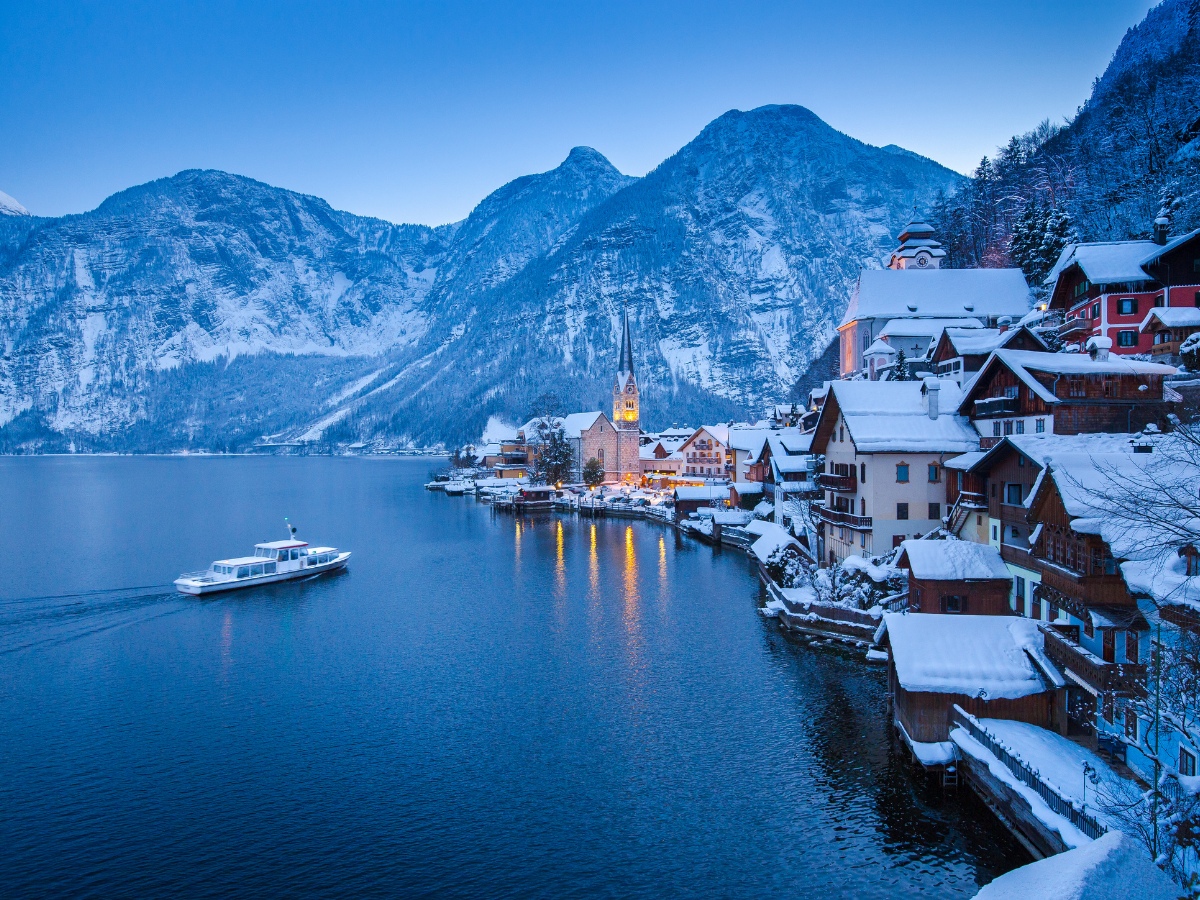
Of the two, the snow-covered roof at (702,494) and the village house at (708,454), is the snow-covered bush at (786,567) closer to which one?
→ the snow-covered roof at (702,494)

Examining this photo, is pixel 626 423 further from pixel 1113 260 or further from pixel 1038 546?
pixel 1038 546

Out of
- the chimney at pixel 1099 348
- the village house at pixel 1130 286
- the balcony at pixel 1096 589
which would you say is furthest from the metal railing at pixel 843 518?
the balcony at pixel 1096 589

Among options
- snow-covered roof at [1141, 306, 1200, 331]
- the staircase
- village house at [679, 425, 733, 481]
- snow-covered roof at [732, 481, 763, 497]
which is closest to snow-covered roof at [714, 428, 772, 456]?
snow-covered roof at [732, 481, 763, 497]

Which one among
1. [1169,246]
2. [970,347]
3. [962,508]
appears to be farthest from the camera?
[1169,246]

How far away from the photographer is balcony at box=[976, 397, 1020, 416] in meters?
34.7

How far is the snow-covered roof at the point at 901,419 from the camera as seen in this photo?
1558 inches

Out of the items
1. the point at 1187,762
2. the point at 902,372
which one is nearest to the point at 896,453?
the point at 902,372

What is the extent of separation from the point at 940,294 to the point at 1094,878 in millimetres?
76870

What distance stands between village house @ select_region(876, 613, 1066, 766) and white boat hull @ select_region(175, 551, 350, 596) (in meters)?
47.0

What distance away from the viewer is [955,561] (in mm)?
29547

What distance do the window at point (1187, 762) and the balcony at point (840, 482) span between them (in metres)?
25.6

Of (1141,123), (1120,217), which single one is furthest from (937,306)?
(1141,123)

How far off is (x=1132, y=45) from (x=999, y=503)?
137 m

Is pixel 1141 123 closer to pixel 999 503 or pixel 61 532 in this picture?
pixel 999 503
